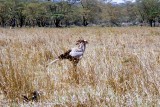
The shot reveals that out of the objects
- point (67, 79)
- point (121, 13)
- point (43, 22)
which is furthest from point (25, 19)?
point (67, 79)

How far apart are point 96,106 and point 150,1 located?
69.5m

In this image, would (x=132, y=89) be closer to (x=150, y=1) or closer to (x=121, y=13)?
(x=150, y=1)

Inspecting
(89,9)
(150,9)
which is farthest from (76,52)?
(89,9)

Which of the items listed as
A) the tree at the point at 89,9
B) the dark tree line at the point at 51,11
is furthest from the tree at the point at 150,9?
the tree at the point at 89,9

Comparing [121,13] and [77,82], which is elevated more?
[77,82]

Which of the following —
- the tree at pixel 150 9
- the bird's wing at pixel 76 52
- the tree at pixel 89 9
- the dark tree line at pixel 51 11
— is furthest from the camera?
the tree at pixel 89 9

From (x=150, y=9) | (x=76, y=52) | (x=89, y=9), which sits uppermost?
(x=76, y=52)

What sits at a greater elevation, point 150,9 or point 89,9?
point 150,9

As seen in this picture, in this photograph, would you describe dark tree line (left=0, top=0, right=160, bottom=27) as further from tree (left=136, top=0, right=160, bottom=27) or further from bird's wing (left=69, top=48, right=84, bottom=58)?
bird's wing (left=69, top=48, right=84, bottom=58)

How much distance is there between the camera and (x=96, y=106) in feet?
9.71

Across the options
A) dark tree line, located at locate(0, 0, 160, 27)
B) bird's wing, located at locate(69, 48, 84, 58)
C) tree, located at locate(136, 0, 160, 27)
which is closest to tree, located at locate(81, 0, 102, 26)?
dark tree line, located at locate(0, 0, 160, 27)

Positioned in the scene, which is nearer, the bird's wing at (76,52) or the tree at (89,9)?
the bird's wing at (76,52)

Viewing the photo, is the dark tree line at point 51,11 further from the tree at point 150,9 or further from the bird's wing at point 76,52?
the bird's wing at point 76,52

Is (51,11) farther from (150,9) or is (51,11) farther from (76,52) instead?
(76,52)
